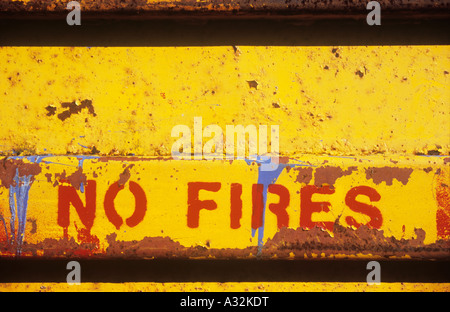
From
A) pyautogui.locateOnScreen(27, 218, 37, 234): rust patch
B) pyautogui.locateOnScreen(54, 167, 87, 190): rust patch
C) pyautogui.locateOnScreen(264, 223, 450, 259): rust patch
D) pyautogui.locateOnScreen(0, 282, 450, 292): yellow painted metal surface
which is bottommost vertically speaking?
pyautogui.locateOnScreen(0, 282, 450, 292): yellow painted metal surface

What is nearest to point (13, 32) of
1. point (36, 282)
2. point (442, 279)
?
point (36, 282)

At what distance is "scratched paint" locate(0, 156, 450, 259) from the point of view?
2.46 ft

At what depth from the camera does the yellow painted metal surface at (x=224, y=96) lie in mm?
812

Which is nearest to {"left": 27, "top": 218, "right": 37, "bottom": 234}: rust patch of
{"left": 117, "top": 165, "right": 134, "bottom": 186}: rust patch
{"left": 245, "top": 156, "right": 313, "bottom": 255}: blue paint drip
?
{"left": 117, "top": 165, "right": 134, "bottom": 186}: rust patch

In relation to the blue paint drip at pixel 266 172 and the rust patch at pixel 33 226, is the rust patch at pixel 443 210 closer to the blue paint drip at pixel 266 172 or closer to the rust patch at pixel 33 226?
the blue paint drip at pixel 266 172

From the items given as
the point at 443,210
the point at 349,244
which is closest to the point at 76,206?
the point at 349,244

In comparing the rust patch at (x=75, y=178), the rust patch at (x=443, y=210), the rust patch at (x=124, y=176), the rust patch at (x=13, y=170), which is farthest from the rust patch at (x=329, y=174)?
the rust patch at (x=13, y=170)

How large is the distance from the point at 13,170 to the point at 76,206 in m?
0.20

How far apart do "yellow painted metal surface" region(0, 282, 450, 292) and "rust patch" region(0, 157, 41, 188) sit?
12.6 inches

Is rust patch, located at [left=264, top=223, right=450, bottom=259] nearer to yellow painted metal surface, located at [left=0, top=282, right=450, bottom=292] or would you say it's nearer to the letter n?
yellow painted metal surface, located at [left=0, top=282, right=450, bottom=292]

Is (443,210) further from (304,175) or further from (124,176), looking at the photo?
(124,176)

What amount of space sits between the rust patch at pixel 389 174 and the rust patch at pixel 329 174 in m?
0.05
